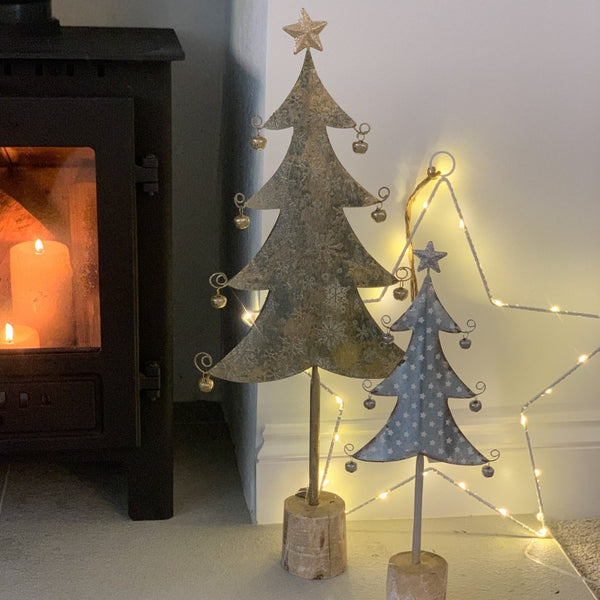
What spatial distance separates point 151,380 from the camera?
138 cm

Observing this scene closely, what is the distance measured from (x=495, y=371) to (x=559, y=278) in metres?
0.17

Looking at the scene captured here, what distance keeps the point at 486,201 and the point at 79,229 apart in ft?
1.92

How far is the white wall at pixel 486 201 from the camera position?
1306mm

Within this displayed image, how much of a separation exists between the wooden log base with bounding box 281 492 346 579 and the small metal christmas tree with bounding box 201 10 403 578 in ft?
0.68

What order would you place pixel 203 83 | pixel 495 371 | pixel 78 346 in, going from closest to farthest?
pixel 78 346 < pixel 495 371 < pixel 203 83

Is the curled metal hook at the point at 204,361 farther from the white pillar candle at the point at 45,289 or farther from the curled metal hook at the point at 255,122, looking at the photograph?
the curled metal hook at the point at 255,122

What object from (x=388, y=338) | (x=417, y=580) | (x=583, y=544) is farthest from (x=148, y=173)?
(x=583, y=544)

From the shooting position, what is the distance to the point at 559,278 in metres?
1.43

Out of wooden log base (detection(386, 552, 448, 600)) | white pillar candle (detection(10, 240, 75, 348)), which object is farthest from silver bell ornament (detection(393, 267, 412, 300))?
white pillar candle (detection(10, 240, 75, 348))

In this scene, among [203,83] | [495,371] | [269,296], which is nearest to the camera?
[269,296]

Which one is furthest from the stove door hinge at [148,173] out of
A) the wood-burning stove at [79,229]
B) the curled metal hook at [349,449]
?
the curled metal hook at [349,449]

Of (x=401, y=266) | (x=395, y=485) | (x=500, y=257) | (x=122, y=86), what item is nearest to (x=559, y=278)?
(x=500, y=257)

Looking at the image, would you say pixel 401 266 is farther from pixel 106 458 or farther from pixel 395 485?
pixel 106 458

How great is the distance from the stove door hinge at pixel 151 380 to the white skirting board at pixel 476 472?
179 millimetres
